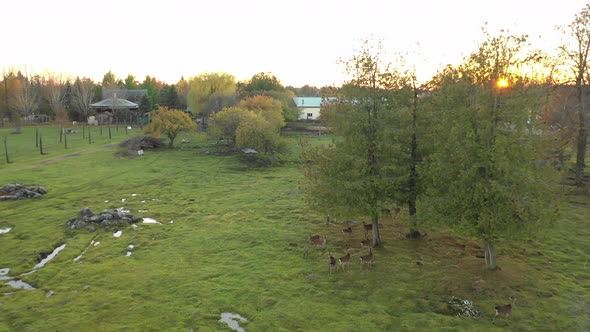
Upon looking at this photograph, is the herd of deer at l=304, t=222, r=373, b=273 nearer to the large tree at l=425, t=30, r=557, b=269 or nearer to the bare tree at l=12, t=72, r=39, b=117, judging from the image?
the large tree at l=425, t=30, r=557, b=269

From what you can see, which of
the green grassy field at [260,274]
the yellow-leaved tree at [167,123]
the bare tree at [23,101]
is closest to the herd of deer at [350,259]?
the green grassy field at [260,274]

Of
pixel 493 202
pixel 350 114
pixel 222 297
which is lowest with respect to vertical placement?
pixel 222 297

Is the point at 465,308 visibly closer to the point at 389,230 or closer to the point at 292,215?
the point at 389,230

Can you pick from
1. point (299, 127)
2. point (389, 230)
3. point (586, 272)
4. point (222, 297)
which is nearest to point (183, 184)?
point (389, 230)

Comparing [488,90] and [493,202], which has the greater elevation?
[488,90]

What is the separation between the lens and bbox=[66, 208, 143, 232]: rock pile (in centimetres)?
2728

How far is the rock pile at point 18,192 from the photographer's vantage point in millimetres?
33906

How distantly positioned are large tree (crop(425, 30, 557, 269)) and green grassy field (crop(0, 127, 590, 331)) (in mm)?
2876

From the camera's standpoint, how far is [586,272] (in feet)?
64.7

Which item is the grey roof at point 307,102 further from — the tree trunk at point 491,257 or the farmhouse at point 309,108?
the tree trunk at point 491,257

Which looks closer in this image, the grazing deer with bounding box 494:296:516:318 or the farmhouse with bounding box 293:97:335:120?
the grazing deer with bounding box 494:296:516:318

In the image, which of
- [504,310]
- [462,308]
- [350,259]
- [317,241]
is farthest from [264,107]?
[504,310]

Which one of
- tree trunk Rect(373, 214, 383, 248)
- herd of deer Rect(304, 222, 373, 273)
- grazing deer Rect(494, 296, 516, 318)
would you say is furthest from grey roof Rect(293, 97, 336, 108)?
grazing deer Rect(494, 296, 516, 318)

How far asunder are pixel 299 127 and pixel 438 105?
241ft
